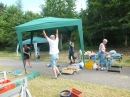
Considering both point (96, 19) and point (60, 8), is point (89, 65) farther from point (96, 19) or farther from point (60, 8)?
point (60, 8)

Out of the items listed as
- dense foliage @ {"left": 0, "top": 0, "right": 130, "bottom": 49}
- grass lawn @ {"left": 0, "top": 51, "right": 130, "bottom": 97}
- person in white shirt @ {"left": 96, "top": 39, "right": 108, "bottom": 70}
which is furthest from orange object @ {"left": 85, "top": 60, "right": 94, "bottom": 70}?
dense foliage @ {"left": 0, "top": 0, "right": 130, "bottom": 49}

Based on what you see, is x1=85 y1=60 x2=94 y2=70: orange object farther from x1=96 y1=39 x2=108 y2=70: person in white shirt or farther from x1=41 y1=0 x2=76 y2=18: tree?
x1=41 y1=0 x2=76 y2=18: tree

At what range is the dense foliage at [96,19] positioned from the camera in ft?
50.1

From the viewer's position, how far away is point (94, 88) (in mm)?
5230

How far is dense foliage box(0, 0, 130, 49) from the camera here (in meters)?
15.3

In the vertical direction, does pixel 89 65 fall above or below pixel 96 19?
below

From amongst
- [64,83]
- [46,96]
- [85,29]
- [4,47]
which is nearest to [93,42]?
A: [85,29]

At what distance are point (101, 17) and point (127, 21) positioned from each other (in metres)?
3.58

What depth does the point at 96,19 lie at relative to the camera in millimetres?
18484

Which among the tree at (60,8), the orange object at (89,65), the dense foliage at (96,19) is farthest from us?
the tree at (60,8)

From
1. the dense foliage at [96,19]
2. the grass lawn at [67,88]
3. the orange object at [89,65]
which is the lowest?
the grass lawn at [67,88]

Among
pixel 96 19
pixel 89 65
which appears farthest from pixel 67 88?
pixel 96 19

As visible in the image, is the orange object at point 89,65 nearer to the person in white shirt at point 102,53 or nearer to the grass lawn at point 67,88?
the person in white shirt at point 102,53

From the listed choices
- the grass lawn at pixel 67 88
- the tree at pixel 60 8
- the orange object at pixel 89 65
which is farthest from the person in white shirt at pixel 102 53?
the tree at pixel 60 8
